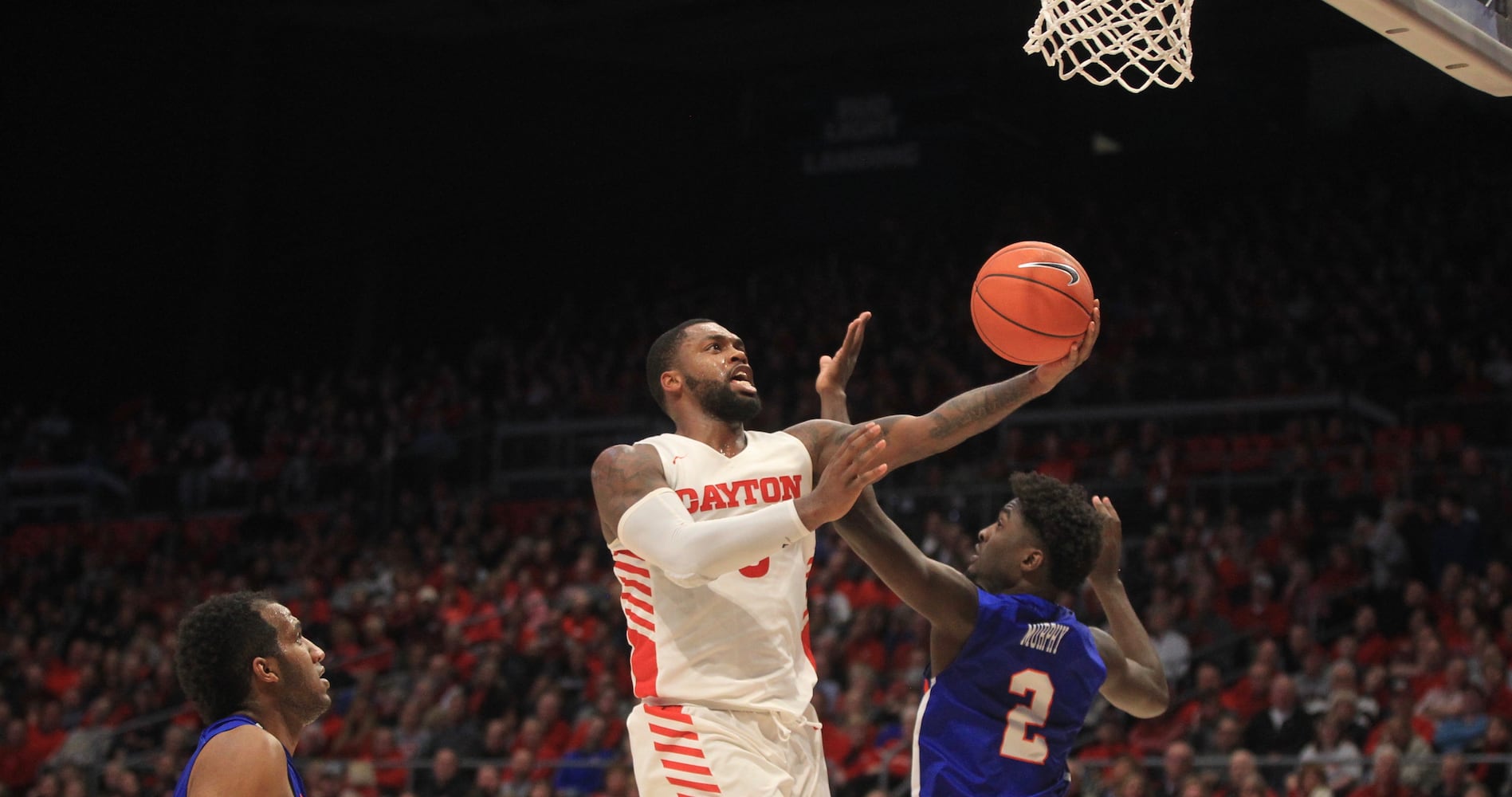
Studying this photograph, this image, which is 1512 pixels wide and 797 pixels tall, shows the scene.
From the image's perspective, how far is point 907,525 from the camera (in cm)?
1301

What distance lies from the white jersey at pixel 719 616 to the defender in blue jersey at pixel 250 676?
798 mm

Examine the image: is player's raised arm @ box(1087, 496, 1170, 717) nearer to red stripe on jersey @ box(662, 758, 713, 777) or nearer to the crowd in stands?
red stripe on jersey @ box(662, 758, 713, 777)

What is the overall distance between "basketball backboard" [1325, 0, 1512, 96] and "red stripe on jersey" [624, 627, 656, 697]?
238cm

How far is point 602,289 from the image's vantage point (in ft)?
78.5

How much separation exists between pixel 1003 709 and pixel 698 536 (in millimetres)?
1124

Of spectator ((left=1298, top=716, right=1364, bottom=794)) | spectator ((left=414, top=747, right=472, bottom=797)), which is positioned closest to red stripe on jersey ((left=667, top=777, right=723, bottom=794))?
spectator ((left=1298, top=716, right=1364, bottom=794))

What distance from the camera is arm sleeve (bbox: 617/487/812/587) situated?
3.55m

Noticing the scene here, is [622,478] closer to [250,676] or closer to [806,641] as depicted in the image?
[806,641]

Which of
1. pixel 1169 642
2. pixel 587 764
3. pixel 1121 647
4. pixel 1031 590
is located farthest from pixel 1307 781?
pixel 1031 590

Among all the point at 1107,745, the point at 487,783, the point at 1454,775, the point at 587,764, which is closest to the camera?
the point at 1454,775

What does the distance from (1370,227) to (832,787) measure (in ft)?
34.5

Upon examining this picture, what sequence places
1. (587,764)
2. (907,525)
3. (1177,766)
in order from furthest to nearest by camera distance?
(907,525) → (587,764) → (1177,766)

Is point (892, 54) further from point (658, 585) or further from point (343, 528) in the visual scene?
point (658, 585)

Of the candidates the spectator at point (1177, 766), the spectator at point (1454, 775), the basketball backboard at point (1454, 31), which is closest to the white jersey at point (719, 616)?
the basketball backboard at point (1454, 31)
